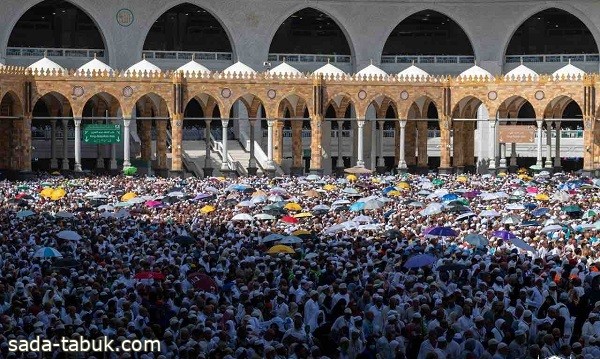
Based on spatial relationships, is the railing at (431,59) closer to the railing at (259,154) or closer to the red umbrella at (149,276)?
the railing at (259,154)

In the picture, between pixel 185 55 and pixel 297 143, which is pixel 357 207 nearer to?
pixel 297 143

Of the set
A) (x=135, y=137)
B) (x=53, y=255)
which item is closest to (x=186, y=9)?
(x=135, y=137)

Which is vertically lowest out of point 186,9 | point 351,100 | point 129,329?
point 129,329

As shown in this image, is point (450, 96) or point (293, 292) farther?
point (450, 96)

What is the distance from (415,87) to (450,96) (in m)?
1.82

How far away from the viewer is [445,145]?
206 feet

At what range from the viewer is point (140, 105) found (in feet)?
209

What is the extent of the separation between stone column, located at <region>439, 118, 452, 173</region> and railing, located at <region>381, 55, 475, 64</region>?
32.0ft

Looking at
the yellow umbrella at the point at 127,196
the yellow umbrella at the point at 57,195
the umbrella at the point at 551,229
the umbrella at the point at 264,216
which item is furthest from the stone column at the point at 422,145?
the umbrella at the point at 551,229

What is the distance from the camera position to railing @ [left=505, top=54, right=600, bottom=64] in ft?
233

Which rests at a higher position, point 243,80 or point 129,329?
point 243,80

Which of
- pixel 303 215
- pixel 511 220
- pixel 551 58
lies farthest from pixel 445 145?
pixel 511 220

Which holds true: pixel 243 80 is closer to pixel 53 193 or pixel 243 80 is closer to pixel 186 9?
pixel 186 9

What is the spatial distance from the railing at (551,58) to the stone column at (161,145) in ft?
71.4
